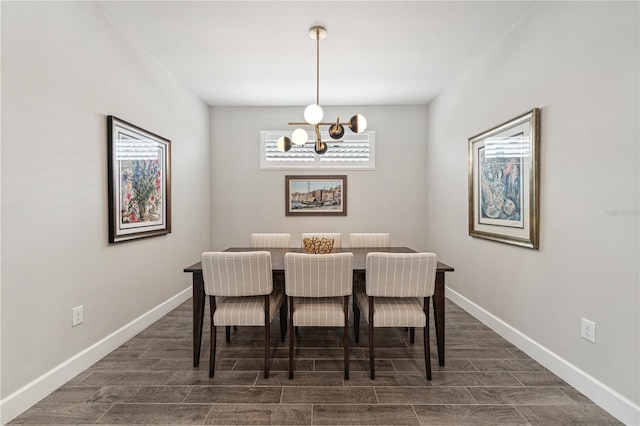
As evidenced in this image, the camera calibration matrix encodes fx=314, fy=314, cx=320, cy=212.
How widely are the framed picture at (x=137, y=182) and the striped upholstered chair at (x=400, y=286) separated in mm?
2143

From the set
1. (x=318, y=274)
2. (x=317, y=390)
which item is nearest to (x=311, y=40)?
(x=318, y=274)

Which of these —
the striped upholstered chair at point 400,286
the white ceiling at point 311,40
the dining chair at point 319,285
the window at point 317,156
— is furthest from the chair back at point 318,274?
the window at point 317,156

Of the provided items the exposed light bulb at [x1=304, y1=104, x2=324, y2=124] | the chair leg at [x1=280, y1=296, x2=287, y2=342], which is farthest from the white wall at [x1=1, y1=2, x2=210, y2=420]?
the exposed light bulb at [x1=304, y1=104, x2=324, y2=124]

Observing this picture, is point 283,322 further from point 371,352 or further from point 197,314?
point 371,352

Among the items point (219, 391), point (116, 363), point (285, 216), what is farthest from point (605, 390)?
point (285, 216)

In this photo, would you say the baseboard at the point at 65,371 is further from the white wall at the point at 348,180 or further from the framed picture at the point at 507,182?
the framed picture at the point at 507,182

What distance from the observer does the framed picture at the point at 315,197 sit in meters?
4.73

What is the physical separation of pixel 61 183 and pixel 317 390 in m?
2.19

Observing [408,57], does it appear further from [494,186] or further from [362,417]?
[362,417]

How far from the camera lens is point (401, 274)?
213 centimetres

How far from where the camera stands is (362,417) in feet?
5.85

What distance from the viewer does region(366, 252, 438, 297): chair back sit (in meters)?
2.12

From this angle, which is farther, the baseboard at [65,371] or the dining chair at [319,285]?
the dining chair at [319,285]

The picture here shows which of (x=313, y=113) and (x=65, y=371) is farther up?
(x=313, y=113)
